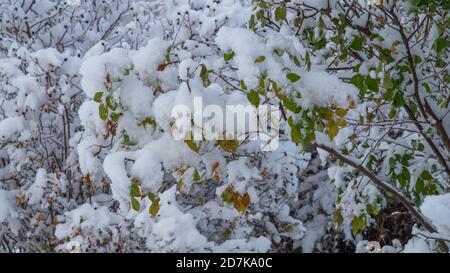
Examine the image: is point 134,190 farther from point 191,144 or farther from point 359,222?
point 359,222

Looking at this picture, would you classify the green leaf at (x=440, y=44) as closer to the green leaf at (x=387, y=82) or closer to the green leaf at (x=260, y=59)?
the green leaf at (x=387, y=82)

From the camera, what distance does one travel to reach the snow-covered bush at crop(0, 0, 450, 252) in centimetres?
221

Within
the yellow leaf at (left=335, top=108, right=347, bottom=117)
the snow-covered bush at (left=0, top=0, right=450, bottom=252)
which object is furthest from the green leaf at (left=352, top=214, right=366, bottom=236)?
the yellow leaf at (left=335, top=108, right=347, bottom=117)

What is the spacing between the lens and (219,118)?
7.04 feet

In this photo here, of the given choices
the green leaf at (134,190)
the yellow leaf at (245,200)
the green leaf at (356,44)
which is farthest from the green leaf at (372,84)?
the green leaf at (134,190)

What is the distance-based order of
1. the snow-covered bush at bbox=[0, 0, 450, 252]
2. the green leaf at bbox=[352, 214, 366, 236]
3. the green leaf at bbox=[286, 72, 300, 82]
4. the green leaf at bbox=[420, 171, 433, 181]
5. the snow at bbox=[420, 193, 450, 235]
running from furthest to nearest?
the green leaf at bbox=[352, 214, 366, 236], the green leaf at bbox=[420, 171, 433, 181], the snow at bbox=[420, 193, 450, 235], the snow-covered bush at bbox=[0, 0, 450, 252], the green leaf at bbox=[286, 72, 300, 82]

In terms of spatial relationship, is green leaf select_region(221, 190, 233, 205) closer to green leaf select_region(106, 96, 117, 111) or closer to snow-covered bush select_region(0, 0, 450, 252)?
snow-covered bush select_region(0, 0, 450, 252)

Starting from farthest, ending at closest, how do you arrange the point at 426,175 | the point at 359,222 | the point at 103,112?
the point at 359,222, the point at 426,175, the point at 103,112

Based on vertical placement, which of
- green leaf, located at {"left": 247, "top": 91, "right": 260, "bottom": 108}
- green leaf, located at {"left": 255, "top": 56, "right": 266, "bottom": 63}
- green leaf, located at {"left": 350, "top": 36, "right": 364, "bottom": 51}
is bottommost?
green leaf, located at {"left": 247, "top": 91, "right": 260, "bottom": 108}

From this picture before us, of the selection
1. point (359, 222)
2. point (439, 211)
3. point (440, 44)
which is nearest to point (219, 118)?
point (440, 44)

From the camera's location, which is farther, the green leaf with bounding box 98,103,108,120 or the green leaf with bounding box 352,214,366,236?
the green leaf with bounding box 352,214,366,236

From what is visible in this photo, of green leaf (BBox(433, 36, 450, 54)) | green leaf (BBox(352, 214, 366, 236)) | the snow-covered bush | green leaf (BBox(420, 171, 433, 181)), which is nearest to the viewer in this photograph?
the snow-covered bush

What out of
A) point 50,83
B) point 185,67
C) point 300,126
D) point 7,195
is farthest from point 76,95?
point 300,126
